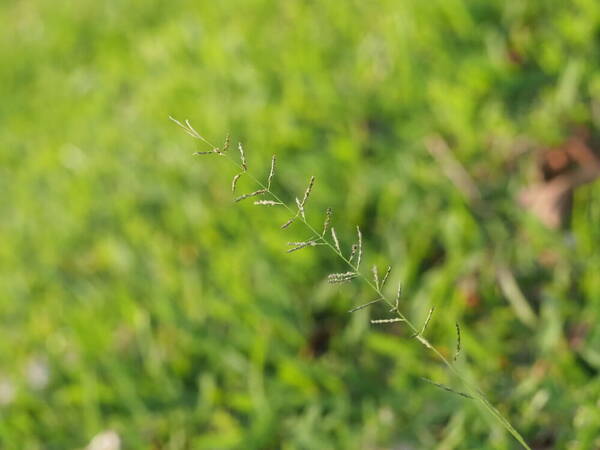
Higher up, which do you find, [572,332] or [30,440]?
[572,332]

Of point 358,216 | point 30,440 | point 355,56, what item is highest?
point 355,56

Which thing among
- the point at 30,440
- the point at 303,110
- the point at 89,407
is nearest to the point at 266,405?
the point at 89,407

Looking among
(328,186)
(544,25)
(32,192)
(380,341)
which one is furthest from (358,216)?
(32,192)

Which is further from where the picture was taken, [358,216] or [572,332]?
[358,216]

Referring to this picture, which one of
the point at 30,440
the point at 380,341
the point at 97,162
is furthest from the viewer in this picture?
the point at 97,162

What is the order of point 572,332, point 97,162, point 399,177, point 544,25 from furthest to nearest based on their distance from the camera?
point 97,162 → point 544,25 → point 399,177 → point 572,332

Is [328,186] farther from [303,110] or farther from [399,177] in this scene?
[303,110]
